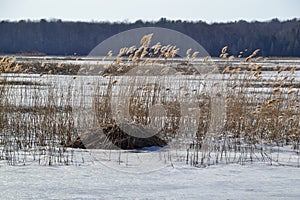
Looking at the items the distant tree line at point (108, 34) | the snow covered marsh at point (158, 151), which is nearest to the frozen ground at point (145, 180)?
the snow covered marsh at point (158, 151)

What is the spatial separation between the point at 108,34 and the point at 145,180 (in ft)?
265

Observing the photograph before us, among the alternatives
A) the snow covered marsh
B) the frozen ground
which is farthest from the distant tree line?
the frozen ground

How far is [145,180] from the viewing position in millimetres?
4684

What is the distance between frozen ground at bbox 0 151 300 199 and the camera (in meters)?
4.18

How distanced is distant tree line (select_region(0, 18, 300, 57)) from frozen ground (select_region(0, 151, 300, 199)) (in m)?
65.9

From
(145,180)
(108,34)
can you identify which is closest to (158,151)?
(145,180)

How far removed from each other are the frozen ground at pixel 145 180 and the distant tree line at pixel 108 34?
65926 millimetres

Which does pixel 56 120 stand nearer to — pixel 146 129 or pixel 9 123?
pixel 9 123

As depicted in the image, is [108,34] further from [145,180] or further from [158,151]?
[145,180]

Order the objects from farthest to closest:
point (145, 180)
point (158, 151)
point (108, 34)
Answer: point (108, 34)
point (158, 151)
point (145, 180)

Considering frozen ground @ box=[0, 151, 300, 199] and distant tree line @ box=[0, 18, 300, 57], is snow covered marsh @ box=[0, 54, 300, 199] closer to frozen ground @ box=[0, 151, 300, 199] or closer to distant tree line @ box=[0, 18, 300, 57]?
frozen ground @ box=[0, 151, 300, 199]

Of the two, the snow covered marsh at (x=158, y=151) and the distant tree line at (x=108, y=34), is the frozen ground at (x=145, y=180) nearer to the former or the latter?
the snow covered marsh at (x=158, y=151)

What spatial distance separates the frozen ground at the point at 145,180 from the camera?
4184 millimetres

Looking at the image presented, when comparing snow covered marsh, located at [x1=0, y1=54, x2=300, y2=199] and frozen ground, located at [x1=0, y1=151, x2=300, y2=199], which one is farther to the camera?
snow covered marsh, located at [x1=0, y1=54, x2=300, y2=199]
